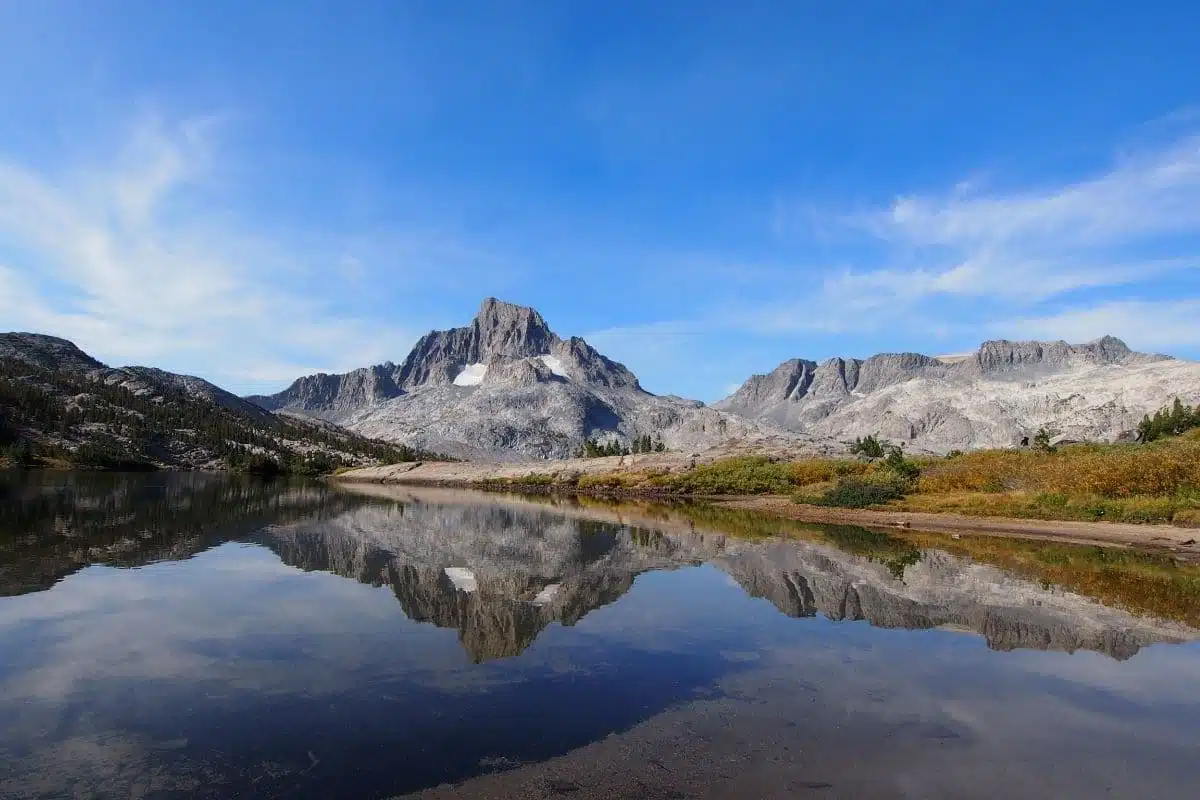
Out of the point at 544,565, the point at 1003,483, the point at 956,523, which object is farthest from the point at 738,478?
the point at 544,565

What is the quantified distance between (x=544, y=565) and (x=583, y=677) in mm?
15958

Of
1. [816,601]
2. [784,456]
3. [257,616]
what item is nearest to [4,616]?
[257,616]

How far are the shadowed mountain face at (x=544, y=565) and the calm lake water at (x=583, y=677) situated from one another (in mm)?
233

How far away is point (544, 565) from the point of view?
30219mm

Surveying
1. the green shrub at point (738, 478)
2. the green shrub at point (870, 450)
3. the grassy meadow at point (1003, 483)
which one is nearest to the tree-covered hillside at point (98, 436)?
the green shrub at point (738, 478)

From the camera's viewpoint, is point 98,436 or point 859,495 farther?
point 98,436

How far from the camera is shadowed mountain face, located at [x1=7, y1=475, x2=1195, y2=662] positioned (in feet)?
65.4

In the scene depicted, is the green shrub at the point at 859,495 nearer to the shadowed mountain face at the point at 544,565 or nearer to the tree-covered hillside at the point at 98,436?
the shadowed mountain face at the point at 544,565

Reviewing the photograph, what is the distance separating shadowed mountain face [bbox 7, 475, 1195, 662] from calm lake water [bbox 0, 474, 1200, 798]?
0.23m

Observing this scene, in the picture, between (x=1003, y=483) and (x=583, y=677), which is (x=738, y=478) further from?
(x=583, y=677)

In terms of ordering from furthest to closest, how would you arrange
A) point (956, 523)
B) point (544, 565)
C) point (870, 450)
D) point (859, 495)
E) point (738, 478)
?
point (870, 450), point (738, 478), point (859, 495), point (956, 523), point (544, 565)

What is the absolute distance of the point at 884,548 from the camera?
37.4 meters

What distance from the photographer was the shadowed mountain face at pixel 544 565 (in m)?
19.9

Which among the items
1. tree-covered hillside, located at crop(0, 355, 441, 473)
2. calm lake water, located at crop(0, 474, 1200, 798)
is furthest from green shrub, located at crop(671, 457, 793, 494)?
tree-covered hillside, located at crop(0, 355, 441, 473)
